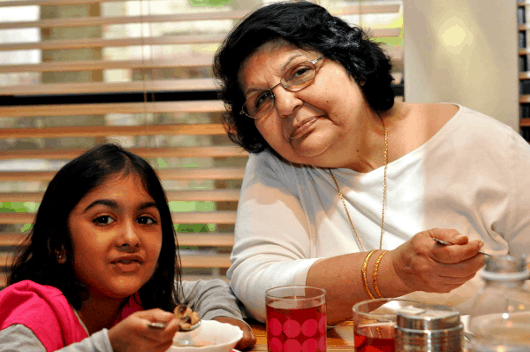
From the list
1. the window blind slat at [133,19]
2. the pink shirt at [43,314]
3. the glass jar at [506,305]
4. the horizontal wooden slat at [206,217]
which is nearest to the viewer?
the glass jar at [506,305]

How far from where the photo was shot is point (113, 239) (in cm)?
125

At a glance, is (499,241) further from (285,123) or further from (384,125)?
(285,123)

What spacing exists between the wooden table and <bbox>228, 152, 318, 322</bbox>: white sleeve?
3.0 inches

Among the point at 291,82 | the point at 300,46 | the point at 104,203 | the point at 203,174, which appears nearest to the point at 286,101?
the point at 291,82

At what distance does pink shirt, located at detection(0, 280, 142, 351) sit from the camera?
105 cm

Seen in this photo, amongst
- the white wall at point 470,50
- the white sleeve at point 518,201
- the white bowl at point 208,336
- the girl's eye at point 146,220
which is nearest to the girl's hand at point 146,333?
the white bowl at point 208,336

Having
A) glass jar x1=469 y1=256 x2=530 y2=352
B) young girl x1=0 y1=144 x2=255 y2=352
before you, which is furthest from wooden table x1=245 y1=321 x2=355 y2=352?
glass jar x1=469 y1=256 x2=530 y2=352

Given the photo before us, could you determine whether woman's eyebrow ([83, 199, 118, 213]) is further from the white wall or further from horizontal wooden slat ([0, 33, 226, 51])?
horizontal wooden slat ([0, 33, 226, 51])

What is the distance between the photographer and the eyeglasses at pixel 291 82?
Result: 157 cm

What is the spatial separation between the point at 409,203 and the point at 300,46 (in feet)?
1.75

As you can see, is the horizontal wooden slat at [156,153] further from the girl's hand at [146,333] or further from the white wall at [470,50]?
the girl's hand at [146,333]

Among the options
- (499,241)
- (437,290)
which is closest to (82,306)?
(437,290)

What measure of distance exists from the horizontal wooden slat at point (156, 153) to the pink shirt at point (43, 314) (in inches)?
69.1

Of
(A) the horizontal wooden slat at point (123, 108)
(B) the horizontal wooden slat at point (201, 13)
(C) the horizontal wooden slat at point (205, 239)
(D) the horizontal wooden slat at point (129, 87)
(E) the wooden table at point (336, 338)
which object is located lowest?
(C) the horizontal wooden slat at point (205, 239)
